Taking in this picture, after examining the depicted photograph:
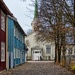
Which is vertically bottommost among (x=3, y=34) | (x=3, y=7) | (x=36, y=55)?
(x=36, y=55)

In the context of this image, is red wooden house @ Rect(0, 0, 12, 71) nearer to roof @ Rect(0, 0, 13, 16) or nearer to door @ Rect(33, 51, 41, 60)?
roof @ Rect(0, 0, 13, 16)

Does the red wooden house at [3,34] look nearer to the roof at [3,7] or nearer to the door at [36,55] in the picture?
the roof at [3,7]

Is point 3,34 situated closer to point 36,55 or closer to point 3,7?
point 3,7

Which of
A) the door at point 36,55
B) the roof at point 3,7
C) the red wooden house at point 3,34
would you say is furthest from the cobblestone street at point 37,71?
the door at point 36,55

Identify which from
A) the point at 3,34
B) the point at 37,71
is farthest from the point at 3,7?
the point at 37,71

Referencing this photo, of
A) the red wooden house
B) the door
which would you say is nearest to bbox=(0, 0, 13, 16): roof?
the red wooden house

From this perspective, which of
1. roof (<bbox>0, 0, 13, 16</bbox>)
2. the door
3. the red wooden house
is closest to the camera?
roof (<bbox>0, 0, 13, 16</bbox>)

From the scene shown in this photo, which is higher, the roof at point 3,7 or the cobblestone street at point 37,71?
the roof at point 3,7

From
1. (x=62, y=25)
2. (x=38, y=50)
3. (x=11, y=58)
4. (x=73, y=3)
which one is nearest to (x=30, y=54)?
(x=38, y=50)

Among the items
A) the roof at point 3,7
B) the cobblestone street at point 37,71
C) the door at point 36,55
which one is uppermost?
the roof at point 3,7

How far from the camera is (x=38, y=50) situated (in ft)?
288

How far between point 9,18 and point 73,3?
10.9 meters

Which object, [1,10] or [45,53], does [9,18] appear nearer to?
[1,10]

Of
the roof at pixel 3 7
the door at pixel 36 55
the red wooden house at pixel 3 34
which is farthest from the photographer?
the door at pixel 36 55
